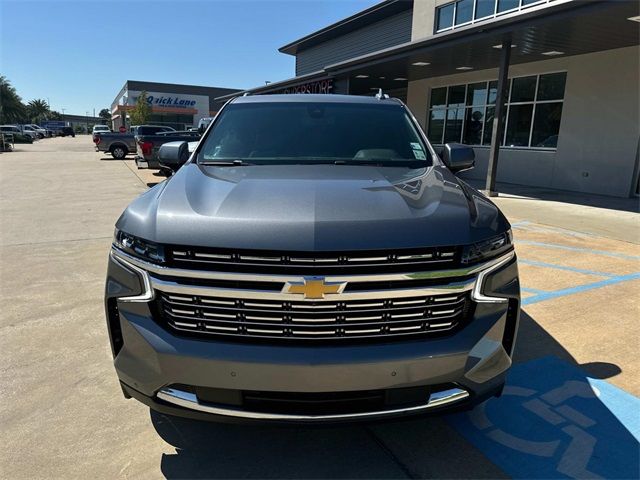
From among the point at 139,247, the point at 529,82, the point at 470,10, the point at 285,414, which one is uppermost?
the point at 470,10

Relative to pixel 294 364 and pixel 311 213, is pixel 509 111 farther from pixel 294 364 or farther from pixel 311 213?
pixel 294 364

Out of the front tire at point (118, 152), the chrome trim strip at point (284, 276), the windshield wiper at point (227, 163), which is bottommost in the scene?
the front tire at point (118, 152)

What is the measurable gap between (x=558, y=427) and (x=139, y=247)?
2.46 meters

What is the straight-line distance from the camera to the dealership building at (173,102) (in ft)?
213

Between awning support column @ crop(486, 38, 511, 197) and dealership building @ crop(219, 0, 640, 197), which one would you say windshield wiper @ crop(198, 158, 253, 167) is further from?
awning support column @ crop(486, 38, 511, 197)

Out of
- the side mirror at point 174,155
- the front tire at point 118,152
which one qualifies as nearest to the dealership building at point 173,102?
the front tire at point 118,152

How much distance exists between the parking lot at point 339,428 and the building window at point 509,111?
11000mm

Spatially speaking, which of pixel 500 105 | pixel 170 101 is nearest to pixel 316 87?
pixel 500 105

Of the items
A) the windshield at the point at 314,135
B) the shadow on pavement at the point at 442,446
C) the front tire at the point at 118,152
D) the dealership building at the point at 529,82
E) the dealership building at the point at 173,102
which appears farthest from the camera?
the dealership building at the point at 173,102

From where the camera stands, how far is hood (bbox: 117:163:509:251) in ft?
6.33

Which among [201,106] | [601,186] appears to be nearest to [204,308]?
[601,186]

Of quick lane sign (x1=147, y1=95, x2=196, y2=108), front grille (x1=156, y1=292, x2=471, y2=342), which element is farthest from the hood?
quick lane sign (x1=147, y1=95, x2=196, y2=108)

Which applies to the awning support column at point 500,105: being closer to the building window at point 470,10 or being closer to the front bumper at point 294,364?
the building window at point 470,10

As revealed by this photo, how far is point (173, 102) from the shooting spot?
219 feet
